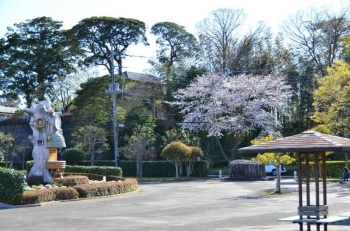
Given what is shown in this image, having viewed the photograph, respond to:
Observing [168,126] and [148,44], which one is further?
[148,44]

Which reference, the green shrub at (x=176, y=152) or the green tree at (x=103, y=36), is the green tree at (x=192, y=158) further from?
the green tree at (x=103, y=36)

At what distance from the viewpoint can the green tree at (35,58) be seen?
64.1 m

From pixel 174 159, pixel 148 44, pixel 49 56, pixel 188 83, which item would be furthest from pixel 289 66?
pixel 49 56

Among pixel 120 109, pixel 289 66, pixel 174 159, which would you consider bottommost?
pixel 174 159

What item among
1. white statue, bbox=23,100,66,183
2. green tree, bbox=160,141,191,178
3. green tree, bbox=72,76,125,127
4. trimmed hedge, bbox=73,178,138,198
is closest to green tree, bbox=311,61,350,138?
green tree, bbox=160,141,191,178

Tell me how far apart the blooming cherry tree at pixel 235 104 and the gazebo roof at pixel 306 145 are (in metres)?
40.6

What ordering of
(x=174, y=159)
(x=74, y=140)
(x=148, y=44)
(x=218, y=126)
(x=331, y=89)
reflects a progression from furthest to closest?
(x=148, y=44)
(x=74, y=140)
(x=218, y=126)
(x=174, y=159)
(x=331, y=89)

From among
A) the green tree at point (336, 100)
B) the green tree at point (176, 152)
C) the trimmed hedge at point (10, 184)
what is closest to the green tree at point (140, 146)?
the green tree at point (176, 152)

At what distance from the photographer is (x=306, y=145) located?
15430 mm

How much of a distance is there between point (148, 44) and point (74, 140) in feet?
43.1

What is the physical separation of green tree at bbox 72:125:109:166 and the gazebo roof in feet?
138

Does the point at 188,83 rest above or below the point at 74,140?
above

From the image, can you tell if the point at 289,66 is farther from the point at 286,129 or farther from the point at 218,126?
the point at 218,126

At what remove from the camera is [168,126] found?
207 feet
